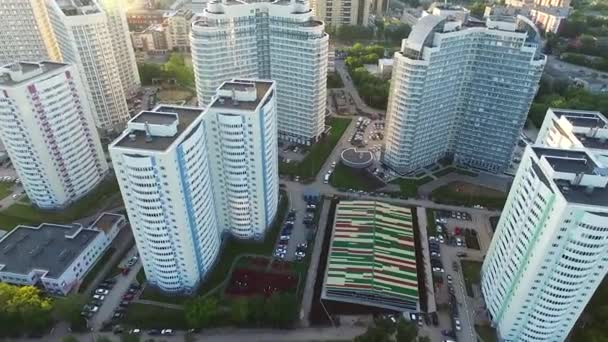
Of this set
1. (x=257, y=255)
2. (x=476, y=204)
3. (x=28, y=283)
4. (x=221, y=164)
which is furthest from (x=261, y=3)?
(x=28, y=283)

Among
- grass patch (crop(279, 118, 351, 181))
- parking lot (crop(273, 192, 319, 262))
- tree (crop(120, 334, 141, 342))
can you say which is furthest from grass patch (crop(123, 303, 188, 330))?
grass patch (crop(279, 118, 351, 181))

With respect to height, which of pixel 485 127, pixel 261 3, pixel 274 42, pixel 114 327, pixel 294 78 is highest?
pixel 261 3

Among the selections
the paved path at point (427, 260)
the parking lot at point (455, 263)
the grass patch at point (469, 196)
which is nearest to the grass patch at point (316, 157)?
the paved path at point (427, 260)

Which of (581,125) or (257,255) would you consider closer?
(581,125)

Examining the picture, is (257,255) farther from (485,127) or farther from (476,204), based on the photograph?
(485,127)

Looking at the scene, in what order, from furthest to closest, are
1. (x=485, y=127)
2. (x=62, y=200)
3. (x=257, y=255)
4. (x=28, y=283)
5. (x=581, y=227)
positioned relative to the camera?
(x=485, y=127) → (x=62, y=200) → (x=257, y=255) → (x=28, y=283) → (x=581, y=227)

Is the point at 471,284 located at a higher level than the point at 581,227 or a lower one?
lower

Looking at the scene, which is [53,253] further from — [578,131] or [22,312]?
[578,131]
